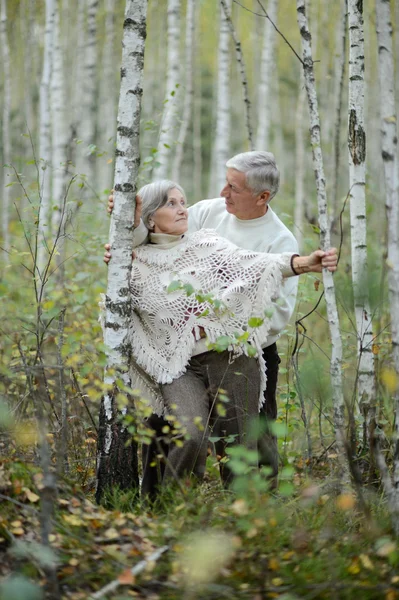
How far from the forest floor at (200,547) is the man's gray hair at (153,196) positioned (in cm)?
144

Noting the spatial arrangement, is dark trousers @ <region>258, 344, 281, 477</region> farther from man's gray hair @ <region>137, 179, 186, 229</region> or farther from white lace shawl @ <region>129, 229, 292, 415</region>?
man's gray hair @ <region>137, 179, 186, 229</region>

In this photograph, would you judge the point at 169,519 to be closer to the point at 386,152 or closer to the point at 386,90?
the point at 386,152

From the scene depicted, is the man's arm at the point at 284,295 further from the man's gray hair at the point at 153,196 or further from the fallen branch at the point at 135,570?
the fallen branch at the point at 135,570

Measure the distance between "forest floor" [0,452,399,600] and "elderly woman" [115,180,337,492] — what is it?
49 centimetres

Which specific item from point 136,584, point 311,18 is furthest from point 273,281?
point 311,18

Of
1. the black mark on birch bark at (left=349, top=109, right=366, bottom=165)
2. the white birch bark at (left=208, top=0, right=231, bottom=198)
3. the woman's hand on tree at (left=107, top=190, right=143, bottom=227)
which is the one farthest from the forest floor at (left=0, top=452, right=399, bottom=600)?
the white birch bark at (left=208, top=0, right=231, bottom=198)

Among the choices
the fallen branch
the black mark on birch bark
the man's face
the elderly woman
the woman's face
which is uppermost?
the black mark on birch bark

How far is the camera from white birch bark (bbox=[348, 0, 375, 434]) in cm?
384

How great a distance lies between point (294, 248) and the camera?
3.70m

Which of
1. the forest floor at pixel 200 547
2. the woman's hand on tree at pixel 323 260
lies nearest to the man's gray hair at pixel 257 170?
the woman's hand on tree at pixel 323 260

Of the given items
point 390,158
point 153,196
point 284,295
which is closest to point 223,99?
point 153,196

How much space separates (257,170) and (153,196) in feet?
1.98

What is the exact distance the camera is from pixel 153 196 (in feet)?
11.7

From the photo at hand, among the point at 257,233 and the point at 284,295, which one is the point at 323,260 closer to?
the point at 284,295
